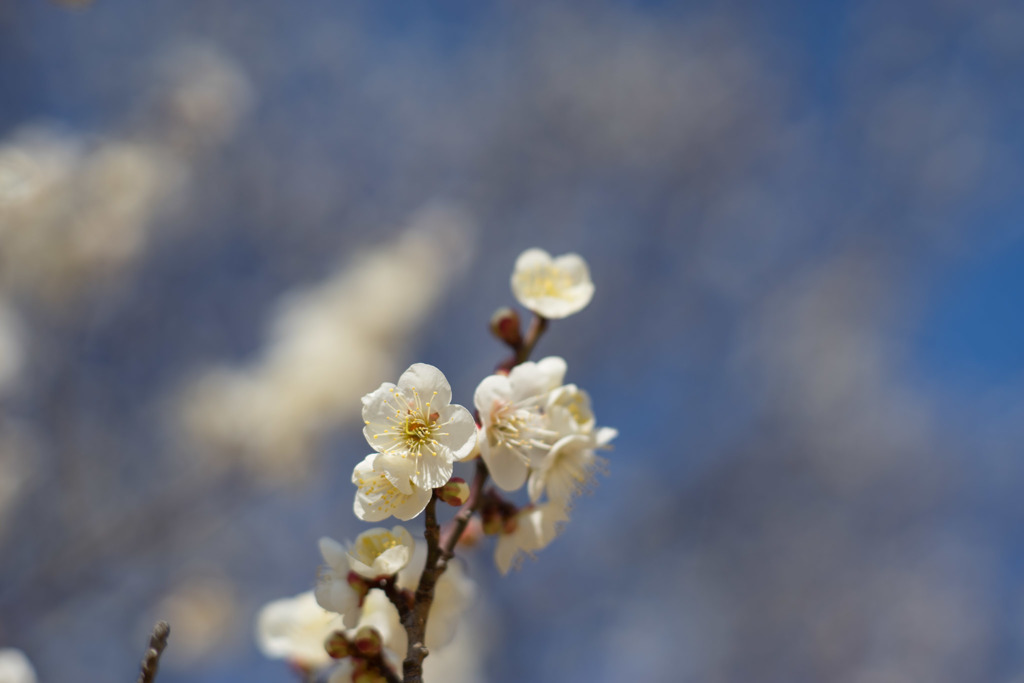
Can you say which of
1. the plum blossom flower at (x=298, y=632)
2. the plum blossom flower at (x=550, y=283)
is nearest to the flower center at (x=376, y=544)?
the plum blossom flower at (x=298, y=632)

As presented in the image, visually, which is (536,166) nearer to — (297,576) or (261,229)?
(261,229)

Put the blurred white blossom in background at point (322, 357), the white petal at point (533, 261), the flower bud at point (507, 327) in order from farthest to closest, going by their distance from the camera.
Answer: the blurred white blossom in background at point (322, 357), the white petal at point (533, 261), the flower bud at point (507, 327)

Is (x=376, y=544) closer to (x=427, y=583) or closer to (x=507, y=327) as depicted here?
(x=427, y=583)

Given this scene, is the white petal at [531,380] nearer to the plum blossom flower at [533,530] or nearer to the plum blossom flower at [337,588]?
the plum blossom flower at [533,530]

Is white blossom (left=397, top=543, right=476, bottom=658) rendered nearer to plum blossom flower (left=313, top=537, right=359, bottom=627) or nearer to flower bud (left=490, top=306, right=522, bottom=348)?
plum blossom flower (left=313, top=537, right=359, bottom=627)

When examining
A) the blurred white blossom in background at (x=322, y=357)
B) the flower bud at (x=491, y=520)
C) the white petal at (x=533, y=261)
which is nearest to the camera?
the flower bud at (x=491, y=520)

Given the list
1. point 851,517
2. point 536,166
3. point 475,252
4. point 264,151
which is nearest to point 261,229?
point 264,151

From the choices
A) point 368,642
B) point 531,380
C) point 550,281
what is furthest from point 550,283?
point 368,642
